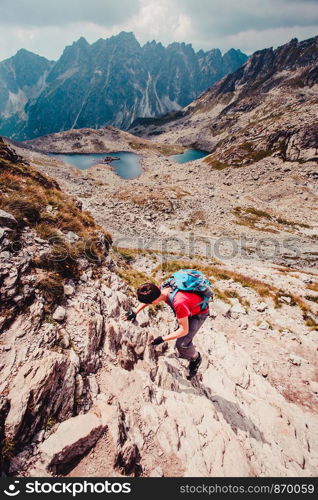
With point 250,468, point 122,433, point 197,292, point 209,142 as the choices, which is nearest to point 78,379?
point 122,433

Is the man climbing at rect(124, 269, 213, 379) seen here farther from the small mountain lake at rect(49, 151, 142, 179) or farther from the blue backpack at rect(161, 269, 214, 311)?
the small mountain lake at rect(49, 151, 142, 179)

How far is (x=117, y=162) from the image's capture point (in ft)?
454

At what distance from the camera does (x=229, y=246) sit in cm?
3167

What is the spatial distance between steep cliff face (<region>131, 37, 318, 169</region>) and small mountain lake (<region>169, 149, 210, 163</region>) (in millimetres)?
6229

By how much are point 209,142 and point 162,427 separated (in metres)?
191

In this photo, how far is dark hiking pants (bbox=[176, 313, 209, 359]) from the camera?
6.06 m

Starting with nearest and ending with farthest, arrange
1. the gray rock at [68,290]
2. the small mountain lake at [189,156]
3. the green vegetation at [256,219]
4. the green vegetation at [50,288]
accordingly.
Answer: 1. the green vegetation at [50,288]
2. the gray rock at [68,290]
3. the green vegetation at [256,219]
4. the small mountain lake at [189,156]

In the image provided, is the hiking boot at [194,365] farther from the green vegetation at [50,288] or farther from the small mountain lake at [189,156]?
the small mountain lake at [189,156]

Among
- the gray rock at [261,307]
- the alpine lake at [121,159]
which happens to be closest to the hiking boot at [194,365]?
the gray rock at [261,307]

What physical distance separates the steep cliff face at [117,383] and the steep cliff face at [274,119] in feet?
254

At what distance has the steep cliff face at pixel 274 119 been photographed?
75.9 metres

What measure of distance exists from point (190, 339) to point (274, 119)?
456ft

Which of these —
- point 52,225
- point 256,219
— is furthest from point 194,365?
point 256,219
